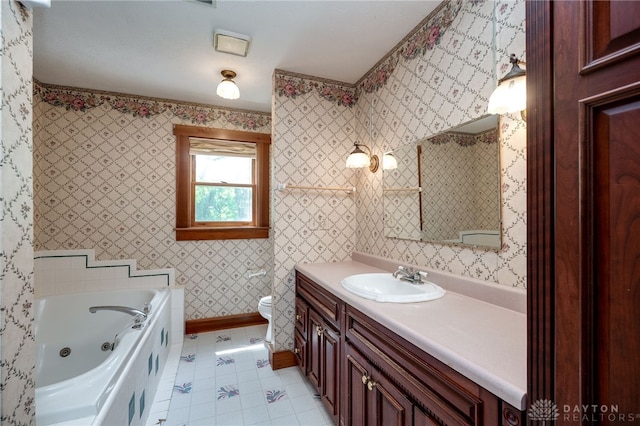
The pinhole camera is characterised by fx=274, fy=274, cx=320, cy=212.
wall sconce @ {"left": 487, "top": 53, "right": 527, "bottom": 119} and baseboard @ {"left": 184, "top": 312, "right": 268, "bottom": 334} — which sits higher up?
wall sconce @ {"left": 487, "top": 53, "right": 527, "bottom": 119}

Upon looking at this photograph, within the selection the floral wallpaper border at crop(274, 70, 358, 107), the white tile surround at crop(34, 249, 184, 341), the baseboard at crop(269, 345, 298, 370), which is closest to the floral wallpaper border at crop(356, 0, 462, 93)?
the floral wallpaper border at crop(274, 70, 358, 107)

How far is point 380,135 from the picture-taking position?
6.87 ft

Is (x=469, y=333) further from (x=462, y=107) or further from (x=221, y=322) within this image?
(x=221, y=322)

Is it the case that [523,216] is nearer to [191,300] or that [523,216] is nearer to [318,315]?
[318,315]

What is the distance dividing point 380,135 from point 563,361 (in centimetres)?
180

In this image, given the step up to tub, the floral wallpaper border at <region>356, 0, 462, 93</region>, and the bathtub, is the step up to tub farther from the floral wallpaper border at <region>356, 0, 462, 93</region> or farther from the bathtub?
the floral wallpaper border at <region>356, 0, 462, 93</region>

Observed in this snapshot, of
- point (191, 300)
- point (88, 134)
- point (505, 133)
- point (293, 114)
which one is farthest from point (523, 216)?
point (88, 134)

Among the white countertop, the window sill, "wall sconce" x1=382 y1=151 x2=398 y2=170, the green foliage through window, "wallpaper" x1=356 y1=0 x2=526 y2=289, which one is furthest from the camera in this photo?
the green foliage through window

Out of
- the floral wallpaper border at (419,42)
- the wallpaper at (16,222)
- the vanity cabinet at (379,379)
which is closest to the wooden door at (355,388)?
the vanity cabinet at (379,379)

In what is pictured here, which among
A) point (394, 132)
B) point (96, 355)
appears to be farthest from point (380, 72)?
point (96, 355)

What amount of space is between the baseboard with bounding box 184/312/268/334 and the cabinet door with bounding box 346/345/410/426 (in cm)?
193

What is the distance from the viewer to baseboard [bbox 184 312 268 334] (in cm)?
285

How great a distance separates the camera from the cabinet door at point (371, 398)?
99 centimetres

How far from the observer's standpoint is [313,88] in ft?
7.58
